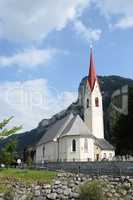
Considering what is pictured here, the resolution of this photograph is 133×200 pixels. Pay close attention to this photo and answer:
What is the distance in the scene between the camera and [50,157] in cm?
9462

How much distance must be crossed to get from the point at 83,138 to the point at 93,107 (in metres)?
14.0

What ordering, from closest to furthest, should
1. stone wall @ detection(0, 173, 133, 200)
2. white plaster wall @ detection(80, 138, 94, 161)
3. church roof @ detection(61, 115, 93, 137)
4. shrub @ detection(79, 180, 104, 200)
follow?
shrub @ detection(79, 180, 104, 200) → stone wall @ detection(0, 173, 133, 200) → white plaster wall @ detection(80, 138, 94, 161) → church roof @ detection(61, 115, 93, 137)

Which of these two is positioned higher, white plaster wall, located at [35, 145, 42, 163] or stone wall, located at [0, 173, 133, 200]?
white plaster wall, located at [35, 145, 42, 163]

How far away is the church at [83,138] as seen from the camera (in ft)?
271

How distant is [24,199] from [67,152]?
5104cm

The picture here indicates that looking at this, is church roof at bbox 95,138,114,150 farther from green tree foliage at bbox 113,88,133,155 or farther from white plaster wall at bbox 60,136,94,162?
green tree foliage at bbox 113,88,133,155

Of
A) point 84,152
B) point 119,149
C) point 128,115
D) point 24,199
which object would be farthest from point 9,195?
point 128,115

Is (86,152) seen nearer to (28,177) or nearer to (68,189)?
(28,177)

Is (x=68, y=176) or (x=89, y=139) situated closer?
(x=68, y=176)

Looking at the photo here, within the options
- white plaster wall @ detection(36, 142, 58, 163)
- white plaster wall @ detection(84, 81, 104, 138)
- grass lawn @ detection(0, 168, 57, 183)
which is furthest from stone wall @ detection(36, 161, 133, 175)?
white plaster wall @ detection(84, 81, 104, 138)

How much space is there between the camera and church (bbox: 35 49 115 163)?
8256 cm

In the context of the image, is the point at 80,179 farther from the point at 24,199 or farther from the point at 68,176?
the point at 24,199

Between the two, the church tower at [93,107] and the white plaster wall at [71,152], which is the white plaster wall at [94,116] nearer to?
the church tower at [93,107]

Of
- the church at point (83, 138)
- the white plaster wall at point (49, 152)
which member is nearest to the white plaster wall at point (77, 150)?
the church at point (83, 138)
